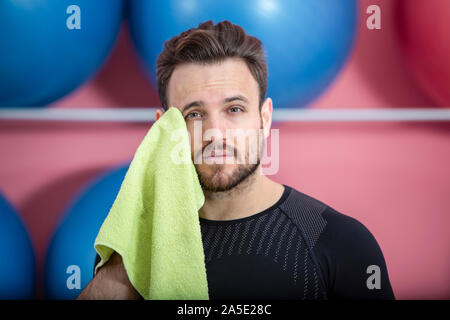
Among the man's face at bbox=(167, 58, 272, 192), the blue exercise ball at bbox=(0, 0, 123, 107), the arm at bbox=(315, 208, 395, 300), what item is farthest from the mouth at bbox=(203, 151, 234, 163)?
the blue exercise ball at bbox=(0, 0, 123, 107)

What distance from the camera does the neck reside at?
91 centimetres

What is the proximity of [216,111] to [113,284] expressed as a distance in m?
0.36

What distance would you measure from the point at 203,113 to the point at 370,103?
450mm

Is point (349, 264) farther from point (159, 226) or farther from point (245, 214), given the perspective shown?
point (159, 226)

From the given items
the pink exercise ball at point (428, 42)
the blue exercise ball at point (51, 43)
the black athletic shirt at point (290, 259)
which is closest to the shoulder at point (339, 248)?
the black athletic shirt at point (290, 259)

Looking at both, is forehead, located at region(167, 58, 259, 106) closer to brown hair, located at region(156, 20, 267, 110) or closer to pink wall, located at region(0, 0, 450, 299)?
brown hair, located at region(156, 20, 267, 110)

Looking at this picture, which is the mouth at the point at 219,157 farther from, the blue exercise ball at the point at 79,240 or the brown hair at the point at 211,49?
the blue exercise ball at the point at 79,240

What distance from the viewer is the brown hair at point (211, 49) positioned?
0.88 meters

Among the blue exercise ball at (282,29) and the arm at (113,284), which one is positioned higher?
the blue exercise ball at (282,29)

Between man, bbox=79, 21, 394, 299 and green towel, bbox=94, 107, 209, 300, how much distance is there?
0.32 ft

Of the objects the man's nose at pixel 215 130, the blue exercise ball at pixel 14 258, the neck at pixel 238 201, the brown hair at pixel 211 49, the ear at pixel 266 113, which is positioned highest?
the brown hair at pixel 211 49

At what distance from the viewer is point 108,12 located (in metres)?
1.03

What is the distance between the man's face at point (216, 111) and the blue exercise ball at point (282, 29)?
0.34ft
